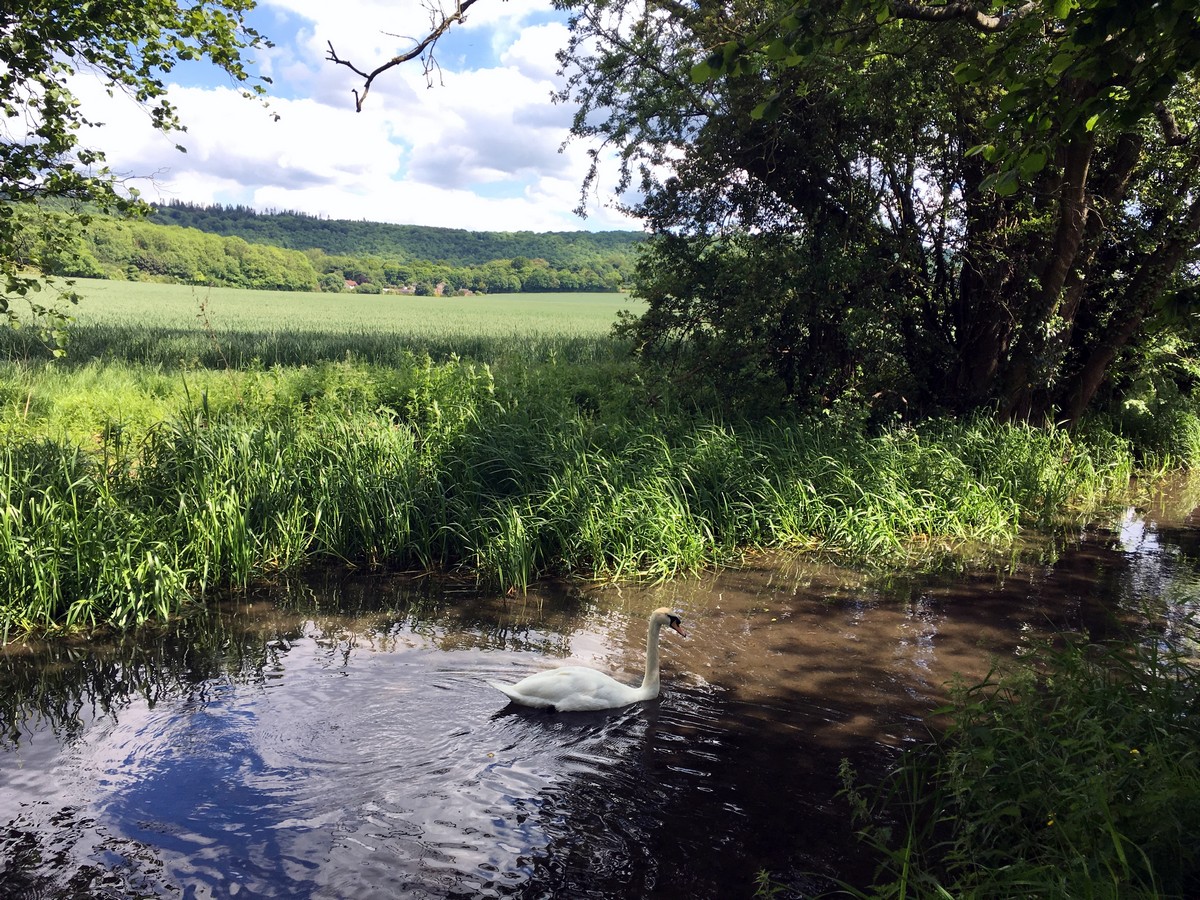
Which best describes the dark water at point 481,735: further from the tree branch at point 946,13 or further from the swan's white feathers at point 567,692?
the tree branch at point 946,13

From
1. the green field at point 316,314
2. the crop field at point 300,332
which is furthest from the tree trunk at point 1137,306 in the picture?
the green field at point 316,314

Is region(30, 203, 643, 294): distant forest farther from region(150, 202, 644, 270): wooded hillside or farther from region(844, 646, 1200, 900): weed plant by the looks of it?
region(844, 646, 1200, 900): weed plant

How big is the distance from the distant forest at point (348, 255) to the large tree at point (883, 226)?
3951cm

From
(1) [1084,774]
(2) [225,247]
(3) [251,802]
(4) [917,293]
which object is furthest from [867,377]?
(2) [225,247]

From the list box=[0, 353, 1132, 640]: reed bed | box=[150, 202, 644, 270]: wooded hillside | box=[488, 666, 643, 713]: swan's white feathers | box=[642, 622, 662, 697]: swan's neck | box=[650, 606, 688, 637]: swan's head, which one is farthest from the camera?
box=[150, 202, 644, 270]: wooded hillside

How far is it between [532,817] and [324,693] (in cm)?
210

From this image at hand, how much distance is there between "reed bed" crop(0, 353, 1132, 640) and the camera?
23.6 ft

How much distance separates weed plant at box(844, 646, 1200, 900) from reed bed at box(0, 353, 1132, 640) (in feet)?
13.8

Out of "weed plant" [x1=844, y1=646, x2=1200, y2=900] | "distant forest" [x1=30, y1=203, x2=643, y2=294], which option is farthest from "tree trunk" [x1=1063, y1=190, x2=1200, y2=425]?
"distant forest" [x1=30, y1=203, x2=643, y2=294]

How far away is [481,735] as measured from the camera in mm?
5242

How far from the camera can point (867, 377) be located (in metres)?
12.2

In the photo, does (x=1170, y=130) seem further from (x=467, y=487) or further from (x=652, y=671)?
(x=652, y=671)

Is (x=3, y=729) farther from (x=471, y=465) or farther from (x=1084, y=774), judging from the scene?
(x=1084, y=774)

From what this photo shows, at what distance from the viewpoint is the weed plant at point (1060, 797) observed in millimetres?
3135
